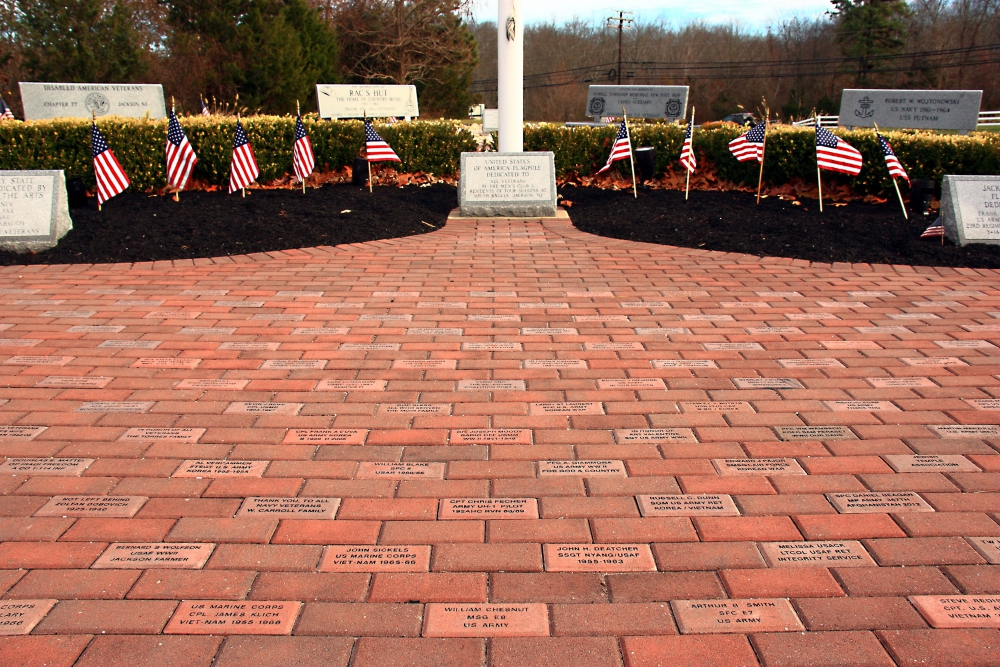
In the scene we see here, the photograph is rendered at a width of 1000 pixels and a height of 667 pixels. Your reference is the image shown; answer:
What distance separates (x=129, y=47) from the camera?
20500 mm

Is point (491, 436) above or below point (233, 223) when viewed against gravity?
below

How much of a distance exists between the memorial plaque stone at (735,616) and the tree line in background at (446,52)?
22807 millimetres

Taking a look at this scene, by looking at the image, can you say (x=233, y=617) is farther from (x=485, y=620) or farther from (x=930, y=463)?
(x=930, y=463)

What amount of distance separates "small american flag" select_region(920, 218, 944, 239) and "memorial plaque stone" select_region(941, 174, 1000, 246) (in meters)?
0.06

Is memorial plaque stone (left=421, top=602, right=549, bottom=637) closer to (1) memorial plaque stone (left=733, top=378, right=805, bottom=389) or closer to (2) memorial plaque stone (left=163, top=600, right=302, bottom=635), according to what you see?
(2) memorial plaque stone (left=163, top=600, right=302, bottom=635)

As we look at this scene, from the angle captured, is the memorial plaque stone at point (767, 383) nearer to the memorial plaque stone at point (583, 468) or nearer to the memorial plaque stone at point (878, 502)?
the memorial plaque stone at point (878, 502)

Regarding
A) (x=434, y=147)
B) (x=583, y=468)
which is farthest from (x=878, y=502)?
(x=434, y=147)

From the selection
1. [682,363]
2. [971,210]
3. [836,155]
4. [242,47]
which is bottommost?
[682,363]

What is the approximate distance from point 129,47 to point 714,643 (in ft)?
77.4

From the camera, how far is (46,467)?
9.98 feet

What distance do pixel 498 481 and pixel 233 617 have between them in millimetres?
1151

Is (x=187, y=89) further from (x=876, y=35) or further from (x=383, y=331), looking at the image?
(x=876, y=35)

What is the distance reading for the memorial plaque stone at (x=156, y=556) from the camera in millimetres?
2410

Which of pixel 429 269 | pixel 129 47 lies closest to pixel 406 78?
pixel 129 47
